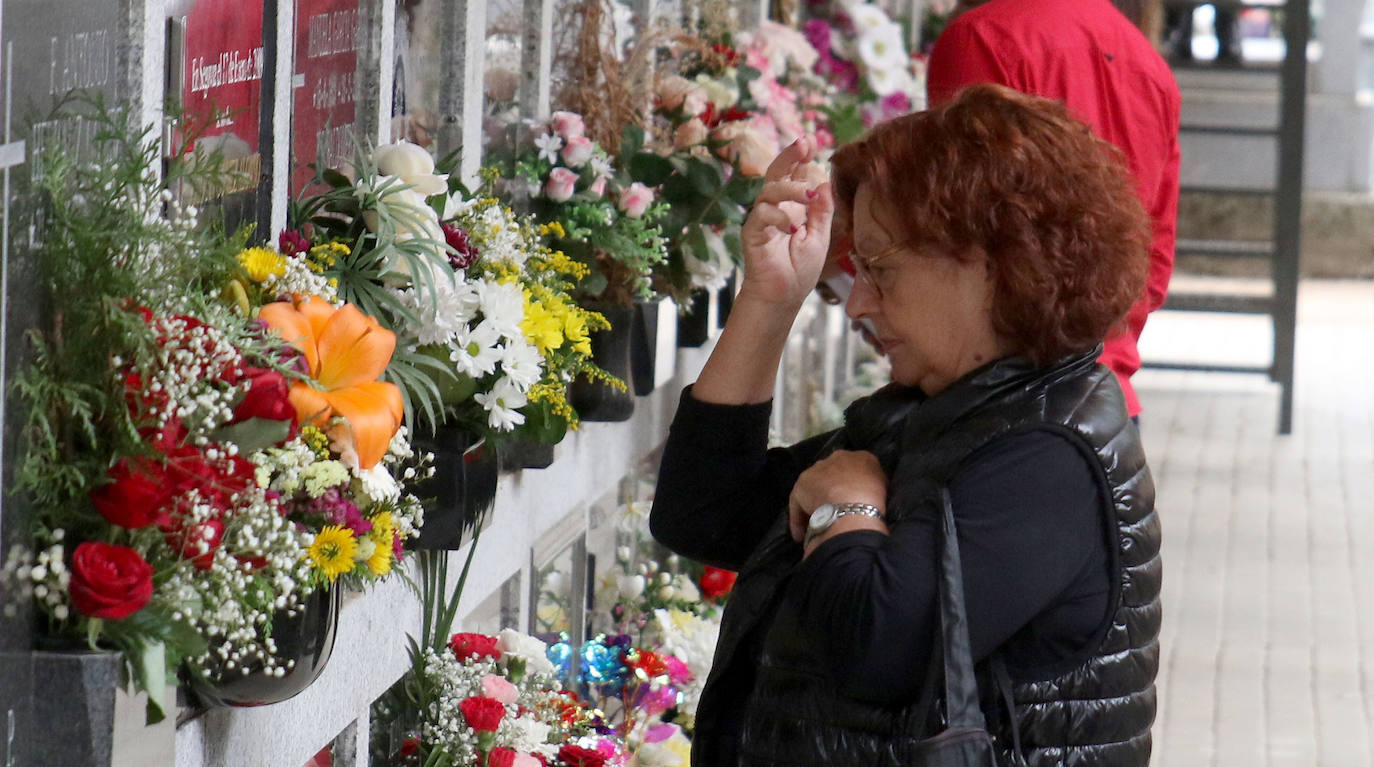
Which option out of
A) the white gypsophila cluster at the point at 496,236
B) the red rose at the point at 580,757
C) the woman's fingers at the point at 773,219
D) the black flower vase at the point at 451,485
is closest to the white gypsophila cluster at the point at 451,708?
the red rose at the point at 580,757

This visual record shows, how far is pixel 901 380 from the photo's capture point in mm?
1708

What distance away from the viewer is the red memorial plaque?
1.61 meters

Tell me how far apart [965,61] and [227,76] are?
1.44 meters

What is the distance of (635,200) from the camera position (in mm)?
2588

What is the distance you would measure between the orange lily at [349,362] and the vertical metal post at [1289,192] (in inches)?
263

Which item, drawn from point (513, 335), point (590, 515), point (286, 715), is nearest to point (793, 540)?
point (513, 335)

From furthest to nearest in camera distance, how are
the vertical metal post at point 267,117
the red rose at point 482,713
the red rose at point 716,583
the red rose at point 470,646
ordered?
the red rose at point 716,583 → the red rose at point 470,646 → the red rose at point 482,713 → the vertical metal post at point 267,117

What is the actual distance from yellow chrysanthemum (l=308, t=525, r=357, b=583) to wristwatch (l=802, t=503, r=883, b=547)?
42 centimetres

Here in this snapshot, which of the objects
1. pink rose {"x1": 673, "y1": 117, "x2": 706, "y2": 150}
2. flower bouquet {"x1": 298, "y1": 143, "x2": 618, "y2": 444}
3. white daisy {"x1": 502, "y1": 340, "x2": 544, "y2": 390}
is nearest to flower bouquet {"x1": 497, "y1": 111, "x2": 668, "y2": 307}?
pink rose {"x1": 673, "y1": 117, "x2": 706, "y2": 150}

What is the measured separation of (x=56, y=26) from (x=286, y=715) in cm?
79

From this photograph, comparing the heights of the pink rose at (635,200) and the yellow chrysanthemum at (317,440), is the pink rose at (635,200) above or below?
above

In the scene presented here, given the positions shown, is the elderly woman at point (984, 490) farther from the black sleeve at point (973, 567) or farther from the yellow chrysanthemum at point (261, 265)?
the yellow chrysanthemum at point (261, 265)

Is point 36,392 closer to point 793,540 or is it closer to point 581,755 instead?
point 793,540

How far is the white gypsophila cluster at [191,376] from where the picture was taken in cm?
123
